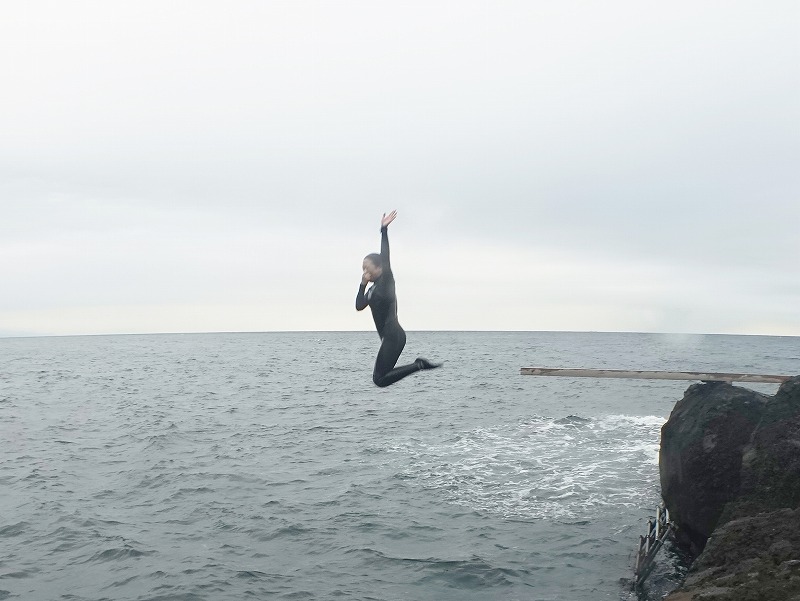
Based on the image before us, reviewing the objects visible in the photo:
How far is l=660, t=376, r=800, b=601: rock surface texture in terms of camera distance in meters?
8.95

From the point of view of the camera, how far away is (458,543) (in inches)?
695

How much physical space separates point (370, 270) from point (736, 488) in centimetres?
1102

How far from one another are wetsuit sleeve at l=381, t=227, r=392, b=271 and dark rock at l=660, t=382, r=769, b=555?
1088 centimetres

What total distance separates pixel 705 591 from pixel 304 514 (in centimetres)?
1422

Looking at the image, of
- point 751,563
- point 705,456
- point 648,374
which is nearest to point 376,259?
point 751,563

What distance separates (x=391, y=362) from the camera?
7.52 m

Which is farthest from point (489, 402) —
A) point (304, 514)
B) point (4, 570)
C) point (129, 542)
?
point (4, 570)

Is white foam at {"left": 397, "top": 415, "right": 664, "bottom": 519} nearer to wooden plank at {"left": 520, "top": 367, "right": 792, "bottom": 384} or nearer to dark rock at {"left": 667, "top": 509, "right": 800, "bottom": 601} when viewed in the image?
wooden plank at {"left": 520, "top": 367, "right": 792, "bottom": 384}

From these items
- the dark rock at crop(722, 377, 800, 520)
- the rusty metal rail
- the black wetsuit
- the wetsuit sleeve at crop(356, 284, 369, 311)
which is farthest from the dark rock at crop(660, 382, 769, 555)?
the wetsuit sleeve at crop(356, 284, 369, 311)

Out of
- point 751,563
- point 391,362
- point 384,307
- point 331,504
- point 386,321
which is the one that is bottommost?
point 331,504

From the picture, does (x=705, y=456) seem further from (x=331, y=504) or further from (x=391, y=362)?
(x=331, y=504)

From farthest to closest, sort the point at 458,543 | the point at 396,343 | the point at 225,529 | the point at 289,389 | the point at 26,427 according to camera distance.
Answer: the point at 289,389, the point at 26,427, the point at 225,529, the point at 458,543, the point at 396,343

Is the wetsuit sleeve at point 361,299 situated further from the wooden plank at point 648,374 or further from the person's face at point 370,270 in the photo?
the wooden plank at point 648,374

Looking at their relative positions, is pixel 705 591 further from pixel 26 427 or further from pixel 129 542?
pixel 26 427
